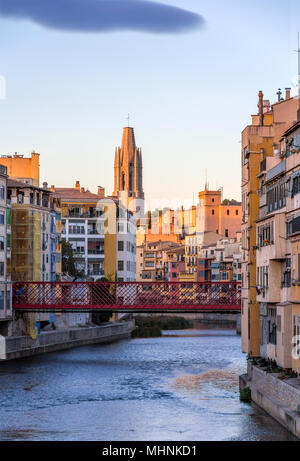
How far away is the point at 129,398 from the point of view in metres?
44.6

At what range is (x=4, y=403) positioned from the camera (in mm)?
42719

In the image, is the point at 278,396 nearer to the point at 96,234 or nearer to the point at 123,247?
the point at 96,234

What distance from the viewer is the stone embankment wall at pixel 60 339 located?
6456 cm

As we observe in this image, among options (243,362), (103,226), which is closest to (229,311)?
(243,362)

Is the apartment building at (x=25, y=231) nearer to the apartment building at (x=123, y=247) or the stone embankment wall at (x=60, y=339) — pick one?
the stone embankment wall at (x=60, y=339)

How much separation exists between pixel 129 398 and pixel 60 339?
31.2 m

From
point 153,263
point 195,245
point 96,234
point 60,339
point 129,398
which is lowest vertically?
point 129,398

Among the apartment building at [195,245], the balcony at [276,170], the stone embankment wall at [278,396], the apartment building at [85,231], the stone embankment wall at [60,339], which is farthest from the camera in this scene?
→ the apartment building at [195,245]

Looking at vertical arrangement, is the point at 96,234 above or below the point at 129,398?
above

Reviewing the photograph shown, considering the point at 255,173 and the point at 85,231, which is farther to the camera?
the point at 85,231

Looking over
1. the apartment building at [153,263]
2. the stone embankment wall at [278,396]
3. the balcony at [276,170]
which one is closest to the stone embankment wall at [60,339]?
the stone embankment wall at [278,396]

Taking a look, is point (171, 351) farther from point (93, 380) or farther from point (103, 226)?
point (103, 226)

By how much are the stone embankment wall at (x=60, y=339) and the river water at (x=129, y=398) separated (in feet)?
4.16

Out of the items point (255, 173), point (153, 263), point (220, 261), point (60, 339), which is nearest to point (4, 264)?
point (60, 339)
